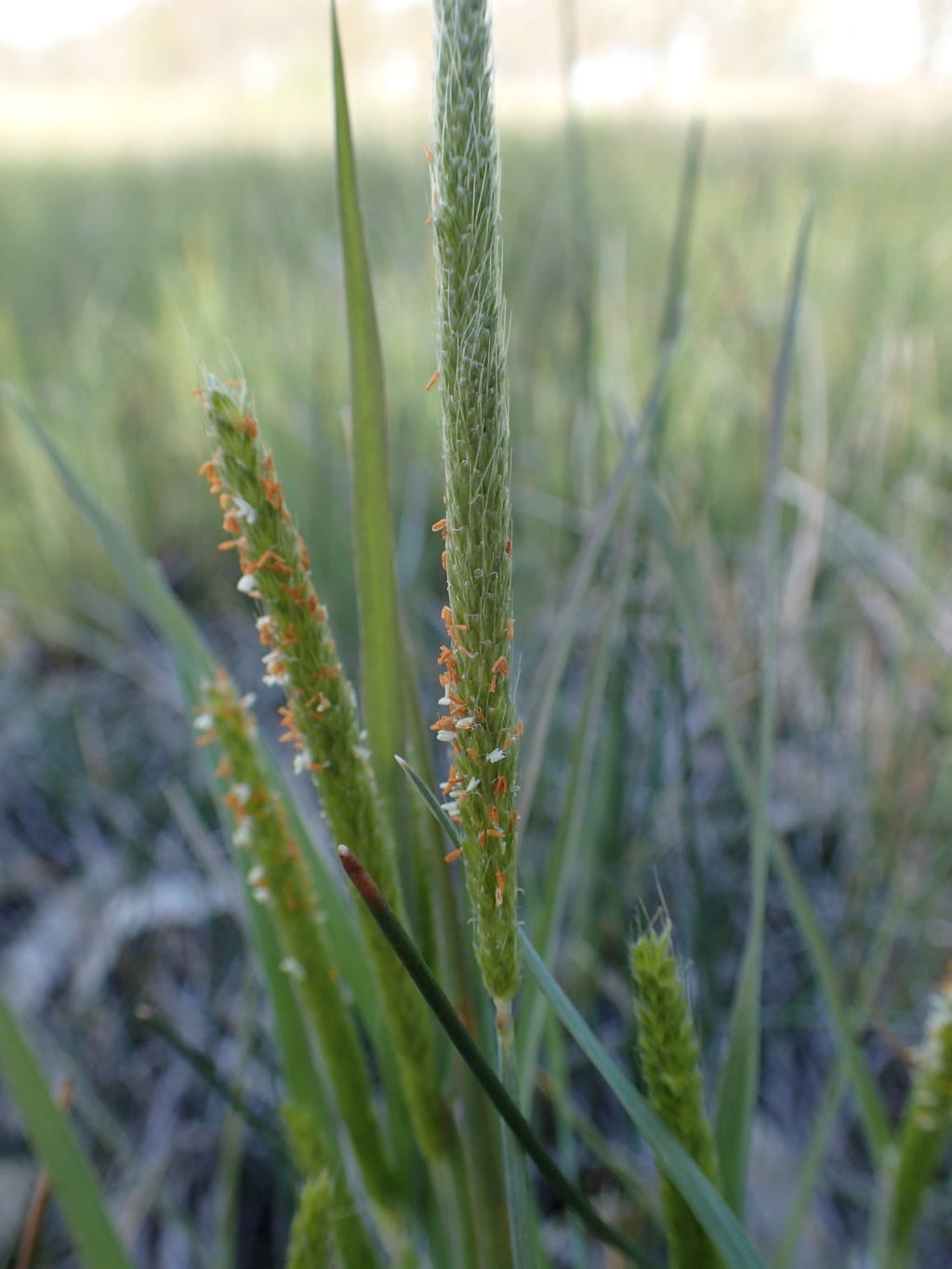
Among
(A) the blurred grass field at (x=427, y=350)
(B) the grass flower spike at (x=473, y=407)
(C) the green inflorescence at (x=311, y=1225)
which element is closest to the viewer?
(B) the grass flower spike at (x=473, y=407)

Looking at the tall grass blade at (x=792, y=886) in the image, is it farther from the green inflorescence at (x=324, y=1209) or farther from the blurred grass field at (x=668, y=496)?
the green inflorescence at (x=324, y=1209)

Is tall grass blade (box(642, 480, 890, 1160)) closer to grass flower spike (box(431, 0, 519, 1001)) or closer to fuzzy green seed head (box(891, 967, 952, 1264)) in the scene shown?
fuzzy green seed head (box(891, 967, 952, 1264))

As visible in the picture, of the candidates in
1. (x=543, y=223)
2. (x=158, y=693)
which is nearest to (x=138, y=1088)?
(x=158, y=693)

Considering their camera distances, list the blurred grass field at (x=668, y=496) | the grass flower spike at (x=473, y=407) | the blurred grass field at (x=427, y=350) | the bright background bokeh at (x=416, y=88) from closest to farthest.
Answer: the grass flower spike at (x=473, y=407)
the blurred grass field at (x=668, y=496)
the blurred grass field at (x=427, y=350)
the bright background bokeh at (x=416, y=88)

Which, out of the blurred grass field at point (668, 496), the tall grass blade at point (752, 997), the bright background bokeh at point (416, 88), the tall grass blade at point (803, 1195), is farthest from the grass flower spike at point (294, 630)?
the bright background bokeh at point (416, 88)

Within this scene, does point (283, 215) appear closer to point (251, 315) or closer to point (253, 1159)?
point (251, 315)

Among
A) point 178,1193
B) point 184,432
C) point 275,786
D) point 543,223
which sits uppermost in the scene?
point 543,223
